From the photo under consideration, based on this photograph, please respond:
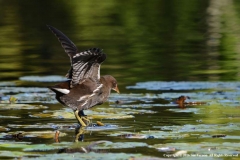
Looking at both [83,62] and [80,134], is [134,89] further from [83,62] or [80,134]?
[80,134]

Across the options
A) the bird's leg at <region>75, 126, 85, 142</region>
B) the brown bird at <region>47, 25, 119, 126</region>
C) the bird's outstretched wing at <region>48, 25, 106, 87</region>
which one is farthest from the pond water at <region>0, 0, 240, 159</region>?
the bird's outstretched wing at <region>48, 25, 106, 87</region>

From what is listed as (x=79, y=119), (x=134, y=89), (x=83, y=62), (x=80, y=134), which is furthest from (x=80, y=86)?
(x=134, y=89)

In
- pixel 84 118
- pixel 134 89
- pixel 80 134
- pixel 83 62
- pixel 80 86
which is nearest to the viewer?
pixel 80 134

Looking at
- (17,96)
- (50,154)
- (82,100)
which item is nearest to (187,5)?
(17,96)

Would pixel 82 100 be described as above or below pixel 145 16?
above

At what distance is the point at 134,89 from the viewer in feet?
42.8

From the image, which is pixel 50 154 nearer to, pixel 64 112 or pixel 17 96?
pixel 64 112

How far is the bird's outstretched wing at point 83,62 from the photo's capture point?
8.98 m

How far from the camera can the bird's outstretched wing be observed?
8984mm

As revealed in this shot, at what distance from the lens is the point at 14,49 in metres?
20.5

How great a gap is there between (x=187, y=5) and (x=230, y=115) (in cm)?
2549

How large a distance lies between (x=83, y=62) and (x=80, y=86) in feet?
1.98

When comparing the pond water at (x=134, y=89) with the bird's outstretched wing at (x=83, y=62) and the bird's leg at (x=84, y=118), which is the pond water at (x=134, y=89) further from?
the bird's outstretched wing at (x=83, y=62)

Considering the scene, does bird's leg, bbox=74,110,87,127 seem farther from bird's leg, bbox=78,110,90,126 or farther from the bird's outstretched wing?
the bird's outstretched wing
